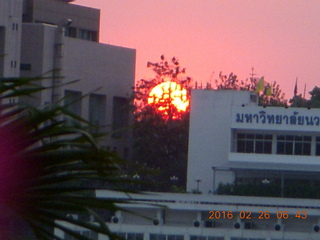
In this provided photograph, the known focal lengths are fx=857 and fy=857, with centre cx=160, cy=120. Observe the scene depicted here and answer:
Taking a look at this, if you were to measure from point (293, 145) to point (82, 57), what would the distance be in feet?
59.0

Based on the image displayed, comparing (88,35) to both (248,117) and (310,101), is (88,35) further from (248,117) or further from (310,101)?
(310,101)

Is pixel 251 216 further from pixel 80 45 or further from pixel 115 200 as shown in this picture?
pixel 115 200

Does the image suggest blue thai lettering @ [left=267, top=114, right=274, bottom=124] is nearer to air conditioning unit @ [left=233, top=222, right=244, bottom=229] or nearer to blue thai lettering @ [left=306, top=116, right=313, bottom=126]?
A: blue thai lettering @ [left=306, top=116, right=313, bottom=126]

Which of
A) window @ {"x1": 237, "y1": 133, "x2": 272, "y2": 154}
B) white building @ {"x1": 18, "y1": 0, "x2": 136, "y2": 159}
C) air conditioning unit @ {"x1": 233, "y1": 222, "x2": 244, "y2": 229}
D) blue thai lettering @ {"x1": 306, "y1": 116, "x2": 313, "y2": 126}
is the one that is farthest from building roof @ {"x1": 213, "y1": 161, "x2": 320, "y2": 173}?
air conditioning unit @ {"x1": 233, "y1": 222, "x2": 244, "y2": 229}

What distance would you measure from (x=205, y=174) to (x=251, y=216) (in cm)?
980

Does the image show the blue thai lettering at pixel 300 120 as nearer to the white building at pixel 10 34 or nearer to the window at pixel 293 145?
the window at pixel 293 145

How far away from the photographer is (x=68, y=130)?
13.8 feet

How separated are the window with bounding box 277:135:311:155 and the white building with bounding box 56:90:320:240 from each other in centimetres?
7

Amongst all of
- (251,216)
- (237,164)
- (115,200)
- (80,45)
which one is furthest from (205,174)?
(115,200)

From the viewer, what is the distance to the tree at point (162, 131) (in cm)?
7444
